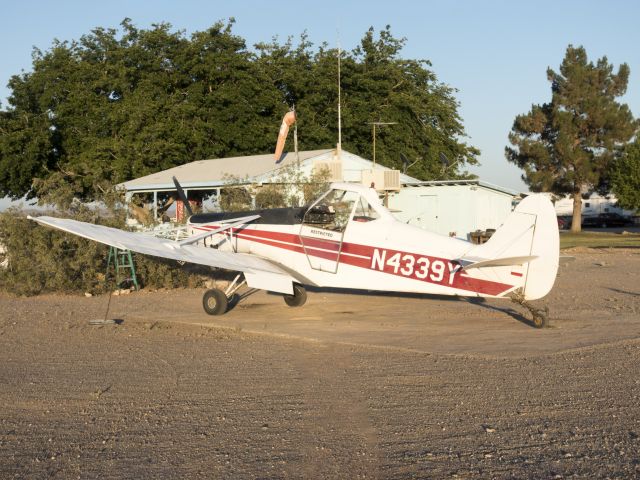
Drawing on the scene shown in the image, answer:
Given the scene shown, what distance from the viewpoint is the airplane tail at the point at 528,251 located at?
36.5ft

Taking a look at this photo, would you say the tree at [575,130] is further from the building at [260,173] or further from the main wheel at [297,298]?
the main wheel at [297,298]

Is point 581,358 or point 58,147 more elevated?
point 58,147

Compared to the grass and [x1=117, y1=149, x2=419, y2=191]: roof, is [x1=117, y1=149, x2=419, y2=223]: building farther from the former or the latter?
the grass

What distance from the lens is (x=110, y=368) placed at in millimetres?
8875

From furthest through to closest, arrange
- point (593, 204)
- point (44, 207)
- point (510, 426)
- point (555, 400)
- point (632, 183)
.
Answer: point (593, 204), point (632, 183), point (44, 207), point (555, 400), point (510, 426)

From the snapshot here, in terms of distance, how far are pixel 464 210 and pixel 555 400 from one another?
22.9 meters

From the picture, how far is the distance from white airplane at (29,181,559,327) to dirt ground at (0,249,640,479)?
0.68 metres

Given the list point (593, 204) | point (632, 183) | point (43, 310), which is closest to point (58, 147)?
point (43, 310)

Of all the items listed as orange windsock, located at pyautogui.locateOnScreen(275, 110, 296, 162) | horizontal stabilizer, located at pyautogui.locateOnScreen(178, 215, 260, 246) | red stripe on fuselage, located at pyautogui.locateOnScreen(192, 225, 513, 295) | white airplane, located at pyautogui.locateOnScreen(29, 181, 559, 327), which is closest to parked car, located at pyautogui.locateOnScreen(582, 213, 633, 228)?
orange windsock, located at pyautogui.locateOnScreen(275, 110, 296, 162)

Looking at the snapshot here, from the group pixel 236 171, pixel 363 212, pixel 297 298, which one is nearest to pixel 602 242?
pixel 236 171

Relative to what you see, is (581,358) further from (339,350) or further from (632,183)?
(632,183)

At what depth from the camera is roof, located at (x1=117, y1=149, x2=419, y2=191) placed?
2762 cm

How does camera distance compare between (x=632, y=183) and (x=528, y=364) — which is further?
(x=632, y=183)

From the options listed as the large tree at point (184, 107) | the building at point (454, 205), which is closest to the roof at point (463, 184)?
the building at point (454, 205)
